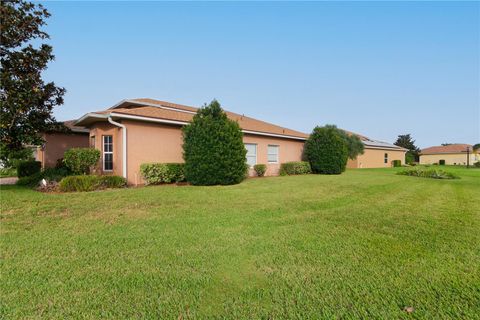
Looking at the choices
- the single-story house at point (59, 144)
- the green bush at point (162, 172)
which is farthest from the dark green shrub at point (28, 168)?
the green bush at point (162, 172)

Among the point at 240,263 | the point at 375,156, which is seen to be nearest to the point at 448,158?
the point at 375,156

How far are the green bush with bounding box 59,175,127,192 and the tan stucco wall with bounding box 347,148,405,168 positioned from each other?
25834 millimetres

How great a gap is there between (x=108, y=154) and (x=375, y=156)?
32.4 metres

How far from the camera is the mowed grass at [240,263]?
233 centimetres

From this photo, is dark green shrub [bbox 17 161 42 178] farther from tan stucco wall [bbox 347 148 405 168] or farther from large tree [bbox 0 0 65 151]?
tan stucco wall [bbox 347 148 405 168]

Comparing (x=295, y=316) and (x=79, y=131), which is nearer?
(x=295, y=316)

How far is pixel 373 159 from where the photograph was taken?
33.0 m

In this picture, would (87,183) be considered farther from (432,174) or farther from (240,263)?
(432,174)

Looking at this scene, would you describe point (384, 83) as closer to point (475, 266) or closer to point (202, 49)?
point (202, 49)

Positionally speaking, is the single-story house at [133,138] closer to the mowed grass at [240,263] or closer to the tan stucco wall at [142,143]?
the tan stucco wall at [142,143]

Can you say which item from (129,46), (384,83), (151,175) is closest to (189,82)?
(129,46)

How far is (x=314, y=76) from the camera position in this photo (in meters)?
16.1

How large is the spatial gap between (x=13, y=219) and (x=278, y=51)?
13.8 meters

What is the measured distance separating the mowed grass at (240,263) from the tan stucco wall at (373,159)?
25.2 meters
